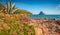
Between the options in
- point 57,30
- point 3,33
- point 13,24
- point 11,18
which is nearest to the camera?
point 3,33

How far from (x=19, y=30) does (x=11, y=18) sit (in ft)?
3.67

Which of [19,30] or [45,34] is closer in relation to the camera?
[19,30]

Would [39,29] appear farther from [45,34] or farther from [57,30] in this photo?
[57,30]

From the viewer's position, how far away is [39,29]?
8.24 meters

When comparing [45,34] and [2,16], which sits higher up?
[2,16]

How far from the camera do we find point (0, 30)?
23.9ft

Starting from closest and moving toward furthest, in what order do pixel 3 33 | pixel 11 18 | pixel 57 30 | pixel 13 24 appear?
pixel 3 33 < pixel 13 24 < pixel 11 18 < pixel 57 30

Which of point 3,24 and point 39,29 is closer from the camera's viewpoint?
point 3,24

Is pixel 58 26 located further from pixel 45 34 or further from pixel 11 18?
pixel 11 18

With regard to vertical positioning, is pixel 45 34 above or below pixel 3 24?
below

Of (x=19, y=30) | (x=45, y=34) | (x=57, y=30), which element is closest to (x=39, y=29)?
(x=45, y=34)

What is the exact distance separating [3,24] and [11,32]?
57 centimetres

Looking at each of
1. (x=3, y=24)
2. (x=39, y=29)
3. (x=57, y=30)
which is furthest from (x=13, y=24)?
(x=57, y=30)

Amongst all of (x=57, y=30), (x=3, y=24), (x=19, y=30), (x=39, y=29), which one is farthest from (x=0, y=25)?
(x=57, y=30)
